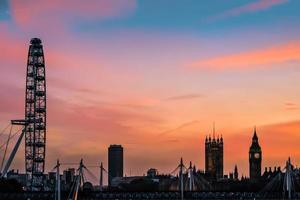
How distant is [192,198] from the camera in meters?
140

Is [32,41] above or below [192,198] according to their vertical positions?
above

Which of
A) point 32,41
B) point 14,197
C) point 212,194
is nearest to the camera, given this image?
point 32,41

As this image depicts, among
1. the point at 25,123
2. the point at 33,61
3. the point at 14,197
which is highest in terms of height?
the point at 33,61

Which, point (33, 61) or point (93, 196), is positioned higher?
point (33, 61)

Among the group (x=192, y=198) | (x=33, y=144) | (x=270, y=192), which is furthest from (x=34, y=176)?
(x=270, y=192)

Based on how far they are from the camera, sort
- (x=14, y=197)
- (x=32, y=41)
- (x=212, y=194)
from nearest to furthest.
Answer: (x=32, y=41), (x=14, y=197), (x=212, y=194)

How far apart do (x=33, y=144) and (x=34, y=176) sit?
3954mm

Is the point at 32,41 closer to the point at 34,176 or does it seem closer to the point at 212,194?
the point at 34,176

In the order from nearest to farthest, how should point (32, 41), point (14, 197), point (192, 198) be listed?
point (32, 41) < point (14, 197) < point (192, 198)

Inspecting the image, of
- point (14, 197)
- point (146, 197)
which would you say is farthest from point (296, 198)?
point (14, 197)

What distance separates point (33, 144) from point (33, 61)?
10.3 m

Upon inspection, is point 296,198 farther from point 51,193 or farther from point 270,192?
point 51,193

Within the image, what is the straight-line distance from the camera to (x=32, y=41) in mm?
119312

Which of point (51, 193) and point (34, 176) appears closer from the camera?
point (34, 176)
